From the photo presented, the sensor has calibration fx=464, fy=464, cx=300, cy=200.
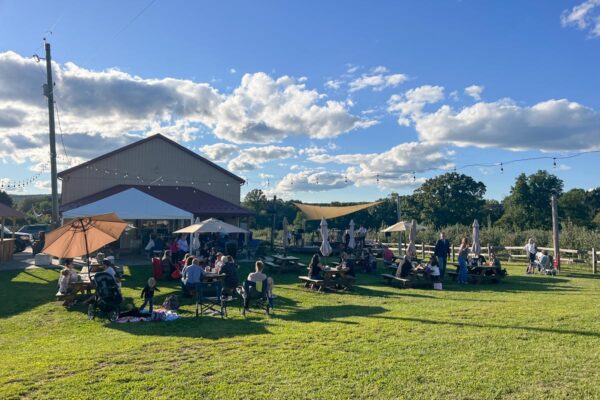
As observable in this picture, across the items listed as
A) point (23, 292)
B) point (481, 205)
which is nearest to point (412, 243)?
point (23, 292)

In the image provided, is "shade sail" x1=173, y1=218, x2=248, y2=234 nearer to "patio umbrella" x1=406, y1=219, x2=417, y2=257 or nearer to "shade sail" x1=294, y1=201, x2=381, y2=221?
"patio umbrella" x1=406, y1=219, x2=417, y2=257

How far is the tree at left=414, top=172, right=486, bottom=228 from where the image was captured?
43594 millimetres

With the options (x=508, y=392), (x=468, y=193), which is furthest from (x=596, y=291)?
(x=468, y=193)

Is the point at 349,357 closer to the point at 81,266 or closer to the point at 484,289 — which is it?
the point at 484,289

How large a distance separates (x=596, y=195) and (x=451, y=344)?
2104 inches

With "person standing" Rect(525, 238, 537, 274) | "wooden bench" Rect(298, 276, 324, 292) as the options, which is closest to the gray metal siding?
"wooden bench" Rect(298, 276, 324, 292)

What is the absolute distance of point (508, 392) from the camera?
4.54 meters

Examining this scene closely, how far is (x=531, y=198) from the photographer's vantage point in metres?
42.2

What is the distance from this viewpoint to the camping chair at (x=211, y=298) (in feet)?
29.1

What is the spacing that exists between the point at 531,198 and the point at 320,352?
4185 centimetres

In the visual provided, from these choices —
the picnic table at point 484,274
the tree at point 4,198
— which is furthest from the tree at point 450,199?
the tree at point 4,198

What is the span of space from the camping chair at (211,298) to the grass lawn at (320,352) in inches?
10.6

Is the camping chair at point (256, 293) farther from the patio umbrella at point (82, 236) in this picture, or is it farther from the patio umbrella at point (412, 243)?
the patio umbrella at point (412, 243)

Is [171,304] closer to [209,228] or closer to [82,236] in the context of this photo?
[82,236]
